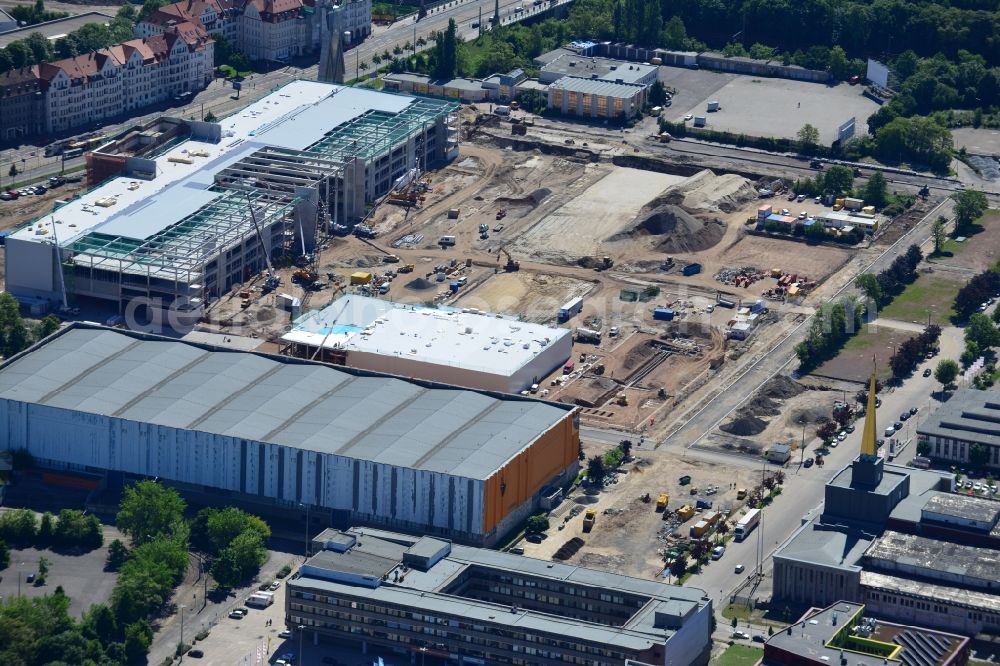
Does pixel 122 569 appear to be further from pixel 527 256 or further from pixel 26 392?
pixel 527 256

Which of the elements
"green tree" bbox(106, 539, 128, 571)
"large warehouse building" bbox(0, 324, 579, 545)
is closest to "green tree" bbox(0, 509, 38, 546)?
"green tree" bbox(106, 539, 128, 571)

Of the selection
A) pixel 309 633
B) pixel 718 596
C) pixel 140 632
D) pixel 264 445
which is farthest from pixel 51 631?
pixel 718 596

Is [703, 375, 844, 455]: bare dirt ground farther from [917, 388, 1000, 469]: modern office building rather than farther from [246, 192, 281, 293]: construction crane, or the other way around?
[246, 192, 281, 293]: construction crane

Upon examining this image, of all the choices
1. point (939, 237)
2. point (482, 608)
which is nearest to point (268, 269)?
point (939, 237)

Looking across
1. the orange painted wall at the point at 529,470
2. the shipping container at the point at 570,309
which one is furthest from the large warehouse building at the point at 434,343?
the orange painted wall at the point at 529,470

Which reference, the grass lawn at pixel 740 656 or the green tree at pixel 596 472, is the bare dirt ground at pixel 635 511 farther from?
the grass lawn at pixel 740 656
